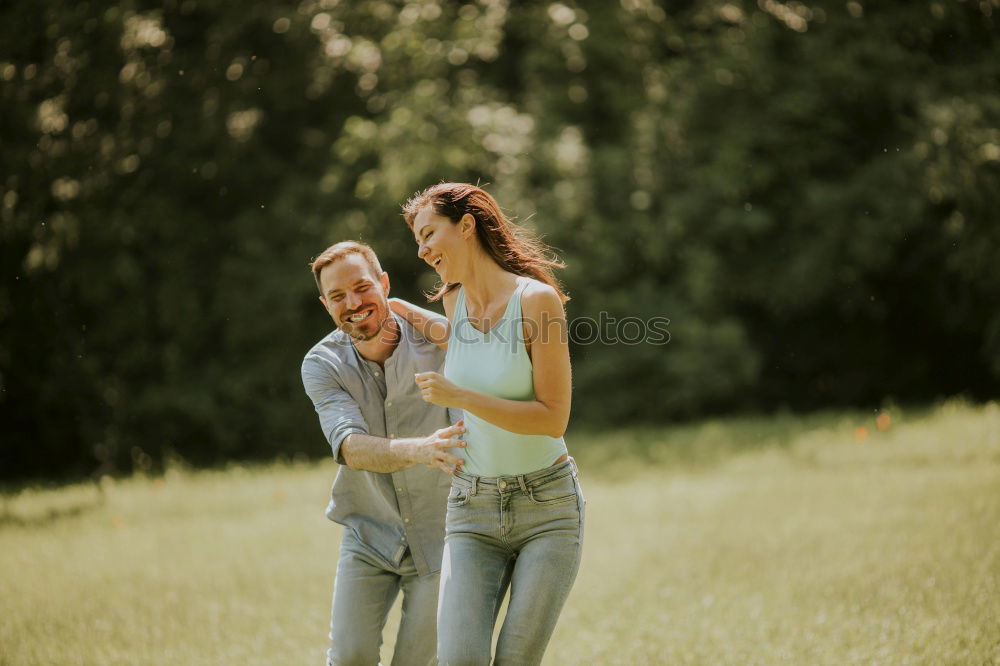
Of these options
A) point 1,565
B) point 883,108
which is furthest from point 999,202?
point 1,565

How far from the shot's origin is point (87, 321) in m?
15.6

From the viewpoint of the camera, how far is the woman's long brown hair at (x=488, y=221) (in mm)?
3531

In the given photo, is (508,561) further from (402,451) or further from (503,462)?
(402,451)

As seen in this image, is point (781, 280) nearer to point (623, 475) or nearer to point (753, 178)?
point (753, 178)

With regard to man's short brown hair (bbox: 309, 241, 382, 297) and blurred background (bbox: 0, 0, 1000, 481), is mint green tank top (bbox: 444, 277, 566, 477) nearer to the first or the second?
man's short brown hair (bbox: 309, 241, 382, 297)

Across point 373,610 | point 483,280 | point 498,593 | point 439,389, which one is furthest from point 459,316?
point 373,610

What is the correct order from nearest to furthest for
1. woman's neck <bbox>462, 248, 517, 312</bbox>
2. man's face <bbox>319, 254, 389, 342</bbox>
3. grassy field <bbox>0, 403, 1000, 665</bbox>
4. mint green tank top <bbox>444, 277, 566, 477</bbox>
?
mint green tank top <bbox>444, 277, 566, 477</bbox> → woman's neck <bbox>462, 248, 517, 312</bbox> → man's face <bbox>319, 254, 389, 342</bbox> → grassy field <bbox>0, 403, 1000, 665</bbox>

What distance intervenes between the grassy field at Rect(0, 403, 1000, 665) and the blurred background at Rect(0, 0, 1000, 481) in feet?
10.4

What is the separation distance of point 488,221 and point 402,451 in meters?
0.92

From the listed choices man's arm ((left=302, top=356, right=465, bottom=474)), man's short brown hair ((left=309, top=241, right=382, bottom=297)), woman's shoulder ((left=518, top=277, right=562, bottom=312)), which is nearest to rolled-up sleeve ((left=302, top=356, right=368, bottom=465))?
Answer: man's arm ((left=302, top=356, right=465, bottom=474))

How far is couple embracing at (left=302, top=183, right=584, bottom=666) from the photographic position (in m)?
3.25

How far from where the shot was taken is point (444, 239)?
3523 mm

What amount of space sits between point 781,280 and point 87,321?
37.3ft

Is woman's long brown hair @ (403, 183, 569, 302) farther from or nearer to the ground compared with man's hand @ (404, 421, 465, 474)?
farther from the ground
